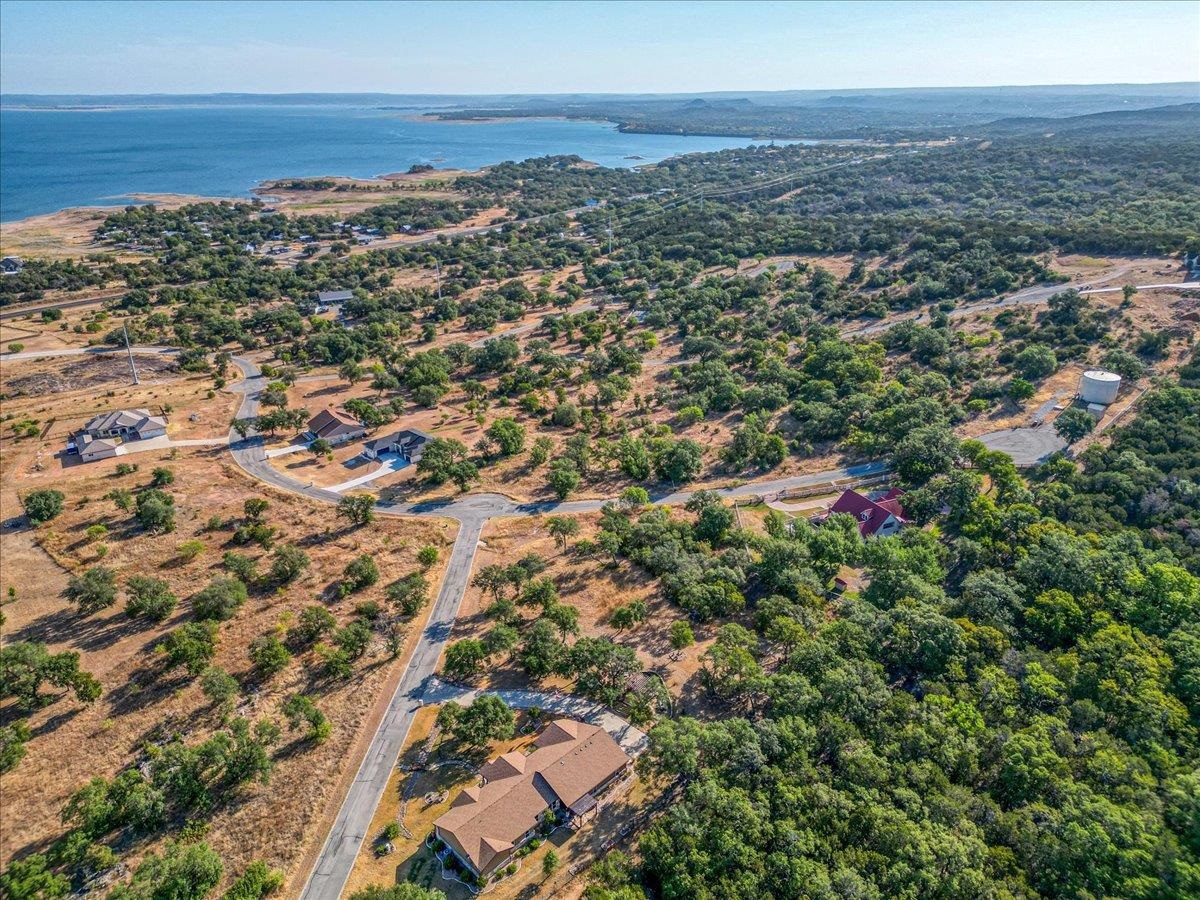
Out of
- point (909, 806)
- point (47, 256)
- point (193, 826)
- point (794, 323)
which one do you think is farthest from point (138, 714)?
point (47, 256)

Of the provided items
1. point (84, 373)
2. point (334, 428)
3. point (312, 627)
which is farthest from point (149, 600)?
point (84, 373)

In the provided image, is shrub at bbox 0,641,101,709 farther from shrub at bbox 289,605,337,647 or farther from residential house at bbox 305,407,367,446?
residential house at bbox 305,407,367,446

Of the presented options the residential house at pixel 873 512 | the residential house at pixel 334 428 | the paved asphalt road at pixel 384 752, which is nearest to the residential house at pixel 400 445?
the residential house at pixel 334 428

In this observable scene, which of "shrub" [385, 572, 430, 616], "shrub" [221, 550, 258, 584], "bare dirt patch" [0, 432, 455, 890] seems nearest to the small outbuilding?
"bare dirt patch" [0, 432, 455, 890]

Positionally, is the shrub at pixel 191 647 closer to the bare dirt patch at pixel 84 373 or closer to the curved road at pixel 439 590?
the curved road at pixel 439 590

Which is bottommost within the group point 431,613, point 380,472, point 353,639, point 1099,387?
point 431,613

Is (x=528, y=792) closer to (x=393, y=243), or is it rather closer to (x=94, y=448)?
(x=94, y=448)

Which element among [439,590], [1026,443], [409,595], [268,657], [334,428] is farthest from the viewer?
[334,428]
